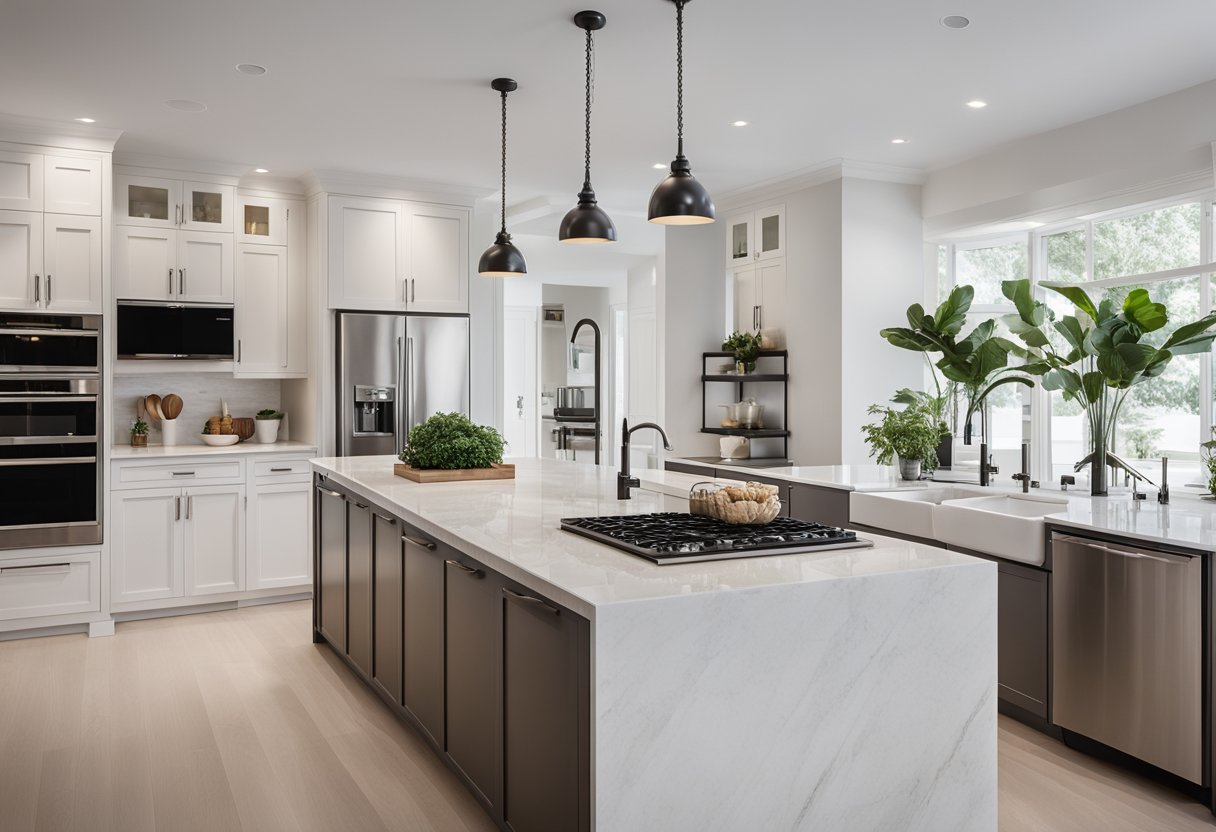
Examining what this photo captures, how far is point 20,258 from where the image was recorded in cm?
478

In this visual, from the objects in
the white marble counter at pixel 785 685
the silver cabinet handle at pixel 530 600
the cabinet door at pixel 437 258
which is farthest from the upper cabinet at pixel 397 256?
the silver cabinet handle at pixel 530 600

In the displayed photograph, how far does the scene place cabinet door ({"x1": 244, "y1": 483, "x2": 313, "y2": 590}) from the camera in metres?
5.53

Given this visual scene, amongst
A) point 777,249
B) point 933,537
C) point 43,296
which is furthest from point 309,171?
point 933,537

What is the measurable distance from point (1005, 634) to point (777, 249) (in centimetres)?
329

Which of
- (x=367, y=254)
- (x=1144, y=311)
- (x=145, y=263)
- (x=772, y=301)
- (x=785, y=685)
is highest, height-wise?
(x=367, y=254)

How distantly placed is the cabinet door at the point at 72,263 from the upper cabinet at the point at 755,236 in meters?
3.93

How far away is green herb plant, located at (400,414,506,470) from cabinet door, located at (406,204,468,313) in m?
2.23

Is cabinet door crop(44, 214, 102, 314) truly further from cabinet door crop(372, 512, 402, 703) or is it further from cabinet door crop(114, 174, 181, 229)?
cabinet door crop(372, 512, 402, 703)

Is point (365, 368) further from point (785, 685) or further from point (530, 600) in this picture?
point (785, 685)

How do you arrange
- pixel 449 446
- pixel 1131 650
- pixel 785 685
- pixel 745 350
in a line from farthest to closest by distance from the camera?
1. pixel 745 350
2. pixel 449 446
3. pixel 1131 650
4. pixel 785 685

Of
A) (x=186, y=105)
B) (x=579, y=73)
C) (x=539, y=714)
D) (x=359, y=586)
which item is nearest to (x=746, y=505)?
(x=539, y=714)

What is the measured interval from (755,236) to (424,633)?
4.12 metres

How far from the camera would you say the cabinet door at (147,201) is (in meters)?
5.39

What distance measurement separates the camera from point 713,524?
263cm
